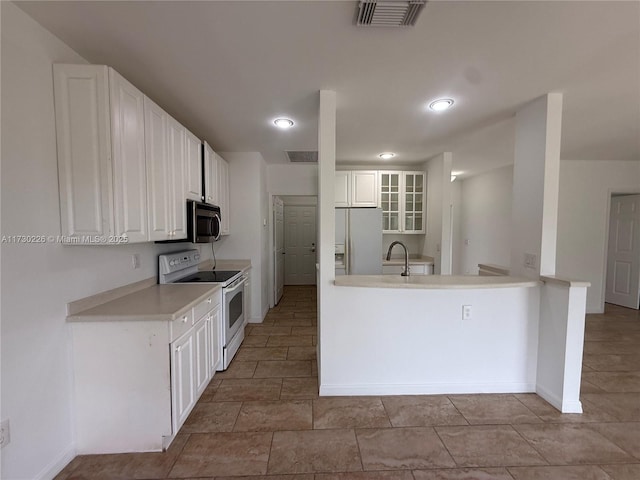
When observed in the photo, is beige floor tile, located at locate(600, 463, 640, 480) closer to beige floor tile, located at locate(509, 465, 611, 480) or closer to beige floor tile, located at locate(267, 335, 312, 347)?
beige floor tile, located at locate(509, 465, 611, 480)

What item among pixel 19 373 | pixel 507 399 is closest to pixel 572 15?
pixel 507 399

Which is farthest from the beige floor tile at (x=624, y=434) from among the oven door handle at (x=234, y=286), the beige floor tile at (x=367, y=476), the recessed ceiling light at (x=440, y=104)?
the oven door handle at (x=234, y=286)

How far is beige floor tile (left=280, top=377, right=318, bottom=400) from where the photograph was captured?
7.54 ft

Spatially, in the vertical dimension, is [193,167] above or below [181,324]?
above

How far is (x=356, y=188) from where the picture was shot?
4438 mm

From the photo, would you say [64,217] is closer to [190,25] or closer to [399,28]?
[190,25]

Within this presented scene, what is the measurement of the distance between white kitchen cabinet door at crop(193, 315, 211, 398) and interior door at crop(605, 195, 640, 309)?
264 inches

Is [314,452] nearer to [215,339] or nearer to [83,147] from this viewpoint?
[215,339]

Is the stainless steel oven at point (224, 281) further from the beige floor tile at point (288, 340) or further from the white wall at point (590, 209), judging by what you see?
the white wall at point (590, 209)

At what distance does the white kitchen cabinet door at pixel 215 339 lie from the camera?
7.95 ft

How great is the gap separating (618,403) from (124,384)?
3.70 metres

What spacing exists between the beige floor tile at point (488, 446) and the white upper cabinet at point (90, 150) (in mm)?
2521

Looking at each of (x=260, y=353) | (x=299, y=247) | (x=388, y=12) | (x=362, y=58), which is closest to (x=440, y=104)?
(x=362, y=58)

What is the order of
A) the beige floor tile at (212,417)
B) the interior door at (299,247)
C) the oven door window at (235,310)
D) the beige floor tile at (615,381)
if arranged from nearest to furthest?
the beige floor tile at (212,417) < the beige floor tile at (615,381) < the oven door window at (235,310) < the interior door at (299,247)
